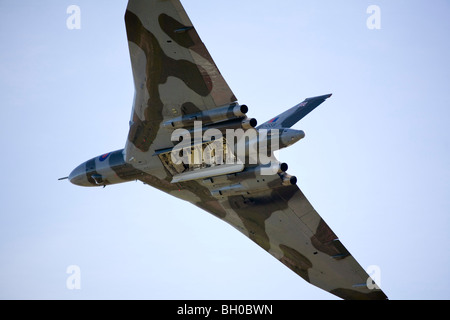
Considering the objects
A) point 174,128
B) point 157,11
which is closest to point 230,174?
point 174,128

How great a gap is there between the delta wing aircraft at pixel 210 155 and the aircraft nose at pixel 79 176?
62 mm

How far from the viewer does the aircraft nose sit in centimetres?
3462

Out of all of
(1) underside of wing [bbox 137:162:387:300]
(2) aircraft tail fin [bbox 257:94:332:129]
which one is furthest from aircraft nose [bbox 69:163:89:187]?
(2) aircraft tail fin [bbox 257:94:332:129]

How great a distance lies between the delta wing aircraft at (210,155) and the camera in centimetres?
2758

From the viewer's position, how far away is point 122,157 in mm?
33031

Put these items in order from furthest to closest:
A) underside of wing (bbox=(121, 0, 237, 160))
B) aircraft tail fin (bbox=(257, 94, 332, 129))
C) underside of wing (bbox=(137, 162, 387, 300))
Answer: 1. underside of wing (bbox=(137, 162, 387, 300))
2. aircraft tail fin (bbox=(257, 94, 332, 129))
3. underside of wing (bbox=(121, 0, 237, 160))

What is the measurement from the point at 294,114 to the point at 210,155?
4.54 m

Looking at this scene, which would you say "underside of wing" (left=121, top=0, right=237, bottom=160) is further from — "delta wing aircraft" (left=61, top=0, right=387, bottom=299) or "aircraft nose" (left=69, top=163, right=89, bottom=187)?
"aircraft nose" (left=69, top=163, right=89, bottom=187)

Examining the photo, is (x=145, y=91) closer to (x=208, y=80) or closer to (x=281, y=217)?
(x=208, y=80)

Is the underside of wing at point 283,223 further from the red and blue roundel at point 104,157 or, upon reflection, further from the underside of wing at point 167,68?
the underside of wing at point 167,68

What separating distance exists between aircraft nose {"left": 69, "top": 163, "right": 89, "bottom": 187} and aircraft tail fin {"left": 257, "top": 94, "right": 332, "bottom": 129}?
9971 millimetres

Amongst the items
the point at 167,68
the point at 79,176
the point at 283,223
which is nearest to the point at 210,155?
the point at 167,68

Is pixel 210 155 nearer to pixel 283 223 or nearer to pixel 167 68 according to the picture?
pixel 167 68

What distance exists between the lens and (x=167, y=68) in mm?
28297
